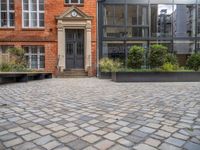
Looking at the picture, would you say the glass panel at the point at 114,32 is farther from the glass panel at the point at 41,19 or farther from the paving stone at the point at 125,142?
the paving stone at the point at 125,142

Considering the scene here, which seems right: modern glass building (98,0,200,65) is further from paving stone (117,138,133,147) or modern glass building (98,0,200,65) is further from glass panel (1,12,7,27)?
paving stone (117,138,133,147)

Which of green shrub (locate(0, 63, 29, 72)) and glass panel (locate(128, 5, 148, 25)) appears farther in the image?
glass panel (locate(128, 5, 148, 25))

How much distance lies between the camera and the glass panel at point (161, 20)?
18016mm

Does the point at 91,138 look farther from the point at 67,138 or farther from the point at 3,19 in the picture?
the point at 3,19

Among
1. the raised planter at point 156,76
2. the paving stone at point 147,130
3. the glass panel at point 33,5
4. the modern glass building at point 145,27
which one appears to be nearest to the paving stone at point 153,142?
the paving stone at point 147,130

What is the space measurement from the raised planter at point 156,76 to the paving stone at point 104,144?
9433 mm

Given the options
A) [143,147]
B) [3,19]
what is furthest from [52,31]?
A: [143,147]

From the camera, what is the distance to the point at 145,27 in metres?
18.0

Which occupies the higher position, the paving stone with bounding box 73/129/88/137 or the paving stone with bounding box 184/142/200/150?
the paving stone with bounding box 73/129/88/137

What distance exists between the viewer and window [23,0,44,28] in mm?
18094

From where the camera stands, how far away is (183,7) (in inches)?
724

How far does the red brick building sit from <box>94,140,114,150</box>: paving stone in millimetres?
14517

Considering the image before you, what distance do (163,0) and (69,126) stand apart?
16.5m

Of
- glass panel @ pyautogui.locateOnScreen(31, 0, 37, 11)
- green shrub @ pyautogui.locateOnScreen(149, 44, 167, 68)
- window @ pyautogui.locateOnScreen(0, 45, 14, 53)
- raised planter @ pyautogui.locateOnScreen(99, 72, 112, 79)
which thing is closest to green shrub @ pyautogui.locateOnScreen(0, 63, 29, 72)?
window @ pyautogui.locateOnScreen(0, 45, 14, 53)
